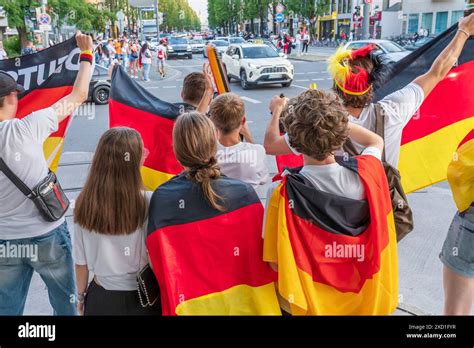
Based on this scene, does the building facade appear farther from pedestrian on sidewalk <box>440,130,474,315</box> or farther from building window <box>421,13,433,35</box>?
pedestrian on sidewalk <box>440,130,474,315</box>

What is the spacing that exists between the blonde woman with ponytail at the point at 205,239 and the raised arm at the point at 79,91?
34.6 inches

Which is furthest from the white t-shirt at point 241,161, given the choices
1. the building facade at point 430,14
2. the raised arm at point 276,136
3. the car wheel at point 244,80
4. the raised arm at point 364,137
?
the building facade at point 430,14

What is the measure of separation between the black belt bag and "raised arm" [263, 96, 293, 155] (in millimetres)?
1252

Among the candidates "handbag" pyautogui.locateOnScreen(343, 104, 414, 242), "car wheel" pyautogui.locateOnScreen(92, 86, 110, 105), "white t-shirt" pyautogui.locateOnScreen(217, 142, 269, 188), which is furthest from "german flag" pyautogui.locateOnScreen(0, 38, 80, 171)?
"car wheel" pyautogui.locateOnScreen(92, 86, 110, 105)

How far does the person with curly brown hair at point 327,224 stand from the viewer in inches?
81.7

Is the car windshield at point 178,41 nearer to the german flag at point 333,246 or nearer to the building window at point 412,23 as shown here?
the building window at point 412,23

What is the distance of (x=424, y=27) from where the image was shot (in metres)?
48.2

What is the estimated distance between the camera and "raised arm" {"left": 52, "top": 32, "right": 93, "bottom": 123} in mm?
2678

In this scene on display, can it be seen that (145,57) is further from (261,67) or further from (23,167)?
(23,167)

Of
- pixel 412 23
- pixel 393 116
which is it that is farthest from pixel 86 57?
pixel 412 23

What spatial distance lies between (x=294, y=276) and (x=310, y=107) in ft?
2.51

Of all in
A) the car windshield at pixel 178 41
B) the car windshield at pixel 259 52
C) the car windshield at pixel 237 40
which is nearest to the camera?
the car windshield at pixel 259 52
